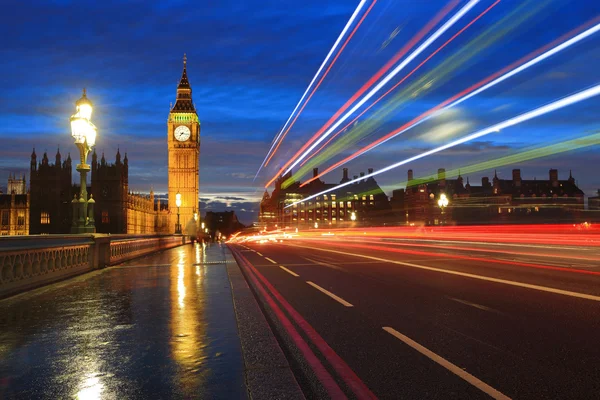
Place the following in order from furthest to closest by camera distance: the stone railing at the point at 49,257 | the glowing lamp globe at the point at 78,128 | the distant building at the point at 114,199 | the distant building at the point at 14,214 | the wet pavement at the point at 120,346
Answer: the distant building at the point at 114,199, the distant building at the point at 14,214, the glowing lamp globe at the point at 78,128, the stone railing at the point at 49,257, the wet pavement at the point at 120,346

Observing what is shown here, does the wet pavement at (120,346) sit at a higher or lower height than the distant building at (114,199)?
lower

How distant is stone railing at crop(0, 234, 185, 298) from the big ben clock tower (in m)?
118

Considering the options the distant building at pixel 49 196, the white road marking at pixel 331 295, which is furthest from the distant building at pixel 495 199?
the white road marking at pixel 331 295

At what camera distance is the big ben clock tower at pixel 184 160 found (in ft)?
453

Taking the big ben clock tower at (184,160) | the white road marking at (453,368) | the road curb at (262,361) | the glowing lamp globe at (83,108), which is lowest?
the white road marking at (453,368)

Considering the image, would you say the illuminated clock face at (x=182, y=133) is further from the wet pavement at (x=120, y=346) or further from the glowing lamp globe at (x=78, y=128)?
the wet pavement at (x=120, y=346)

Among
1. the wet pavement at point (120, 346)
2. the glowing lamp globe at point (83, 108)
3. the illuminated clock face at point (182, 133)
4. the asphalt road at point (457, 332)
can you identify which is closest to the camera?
the wet pavement at point (120, 346)

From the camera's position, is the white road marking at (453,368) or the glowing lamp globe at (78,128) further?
the glowing lamp globe at (78,128)

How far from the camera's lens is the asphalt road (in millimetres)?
4898

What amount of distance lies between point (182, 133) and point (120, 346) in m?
140

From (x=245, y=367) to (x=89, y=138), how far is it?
44.2 feet

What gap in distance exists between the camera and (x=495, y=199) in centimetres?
12731

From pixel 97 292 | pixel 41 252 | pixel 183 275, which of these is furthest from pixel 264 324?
pixel 183 275

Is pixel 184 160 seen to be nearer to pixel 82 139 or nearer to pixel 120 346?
pixel 82 139
